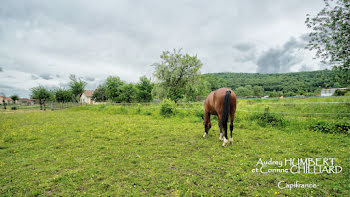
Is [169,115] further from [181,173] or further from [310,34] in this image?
[310,34]

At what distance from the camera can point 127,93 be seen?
3825 cm

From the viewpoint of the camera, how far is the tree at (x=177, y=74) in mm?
20031

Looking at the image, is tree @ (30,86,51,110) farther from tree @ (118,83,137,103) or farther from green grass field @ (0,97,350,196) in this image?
green grass field @ (0,97,350,196)

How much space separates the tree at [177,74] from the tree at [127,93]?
19.8m

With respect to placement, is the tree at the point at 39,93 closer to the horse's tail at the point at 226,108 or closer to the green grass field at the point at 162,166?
the green grass field at the point at 162,166

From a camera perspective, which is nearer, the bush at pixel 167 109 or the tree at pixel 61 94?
the bush at pixel 167 109

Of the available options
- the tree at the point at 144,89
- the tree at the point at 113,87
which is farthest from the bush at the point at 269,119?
the tree at the point at 113,87

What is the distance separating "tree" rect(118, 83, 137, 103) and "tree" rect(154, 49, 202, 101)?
19.8m

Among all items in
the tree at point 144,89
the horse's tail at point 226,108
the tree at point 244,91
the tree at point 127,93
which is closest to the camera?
the horse's tail at point 226,108

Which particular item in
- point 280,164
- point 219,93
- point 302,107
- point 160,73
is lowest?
point 280,164

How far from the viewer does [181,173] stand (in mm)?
2941

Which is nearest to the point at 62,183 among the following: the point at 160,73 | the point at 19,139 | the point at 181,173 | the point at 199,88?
the point at 181,173

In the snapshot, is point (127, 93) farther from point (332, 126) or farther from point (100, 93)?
point (332, 126)

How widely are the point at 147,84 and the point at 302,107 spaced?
1395 inches
